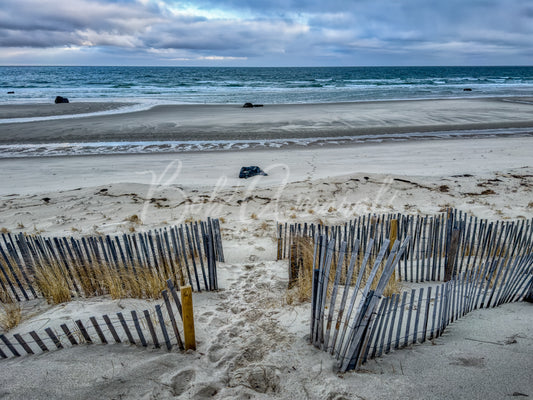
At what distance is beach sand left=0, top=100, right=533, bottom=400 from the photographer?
2832 millimetres

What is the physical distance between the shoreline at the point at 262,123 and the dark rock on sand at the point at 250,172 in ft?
17.3

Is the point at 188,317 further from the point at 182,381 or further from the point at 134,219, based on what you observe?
the point at 134,219

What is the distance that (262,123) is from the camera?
18406 mm

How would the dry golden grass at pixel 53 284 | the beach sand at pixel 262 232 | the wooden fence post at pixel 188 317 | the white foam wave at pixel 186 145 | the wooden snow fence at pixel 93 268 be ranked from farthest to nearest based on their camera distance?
the white foam wave at pixel 186 145 < the wooden snow fence at pixel 93 268 < the dry golden grass at pixel 53 284 < the wooden fence post at pixel 188 317 < the beach sand at pixel 262 232

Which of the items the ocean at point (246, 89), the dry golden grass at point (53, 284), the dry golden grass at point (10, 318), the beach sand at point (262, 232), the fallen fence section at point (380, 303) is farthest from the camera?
the ocean at point (246, 89)

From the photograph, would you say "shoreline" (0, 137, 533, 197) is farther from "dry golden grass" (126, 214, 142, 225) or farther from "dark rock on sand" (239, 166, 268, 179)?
"dry golden grass" (126, 214, 142, 225)

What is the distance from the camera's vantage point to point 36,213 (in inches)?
297

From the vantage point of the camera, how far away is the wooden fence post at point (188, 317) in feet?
9.98

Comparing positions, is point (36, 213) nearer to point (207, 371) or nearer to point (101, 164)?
point (101, 164)

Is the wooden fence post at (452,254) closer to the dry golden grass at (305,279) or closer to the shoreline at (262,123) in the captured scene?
the dry golden grass at (305,279)

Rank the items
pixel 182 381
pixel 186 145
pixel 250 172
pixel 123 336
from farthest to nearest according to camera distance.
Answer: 1. pixel 186 145
2. pixel 250 172
3. pixel 123 336
4. pixel 182 381

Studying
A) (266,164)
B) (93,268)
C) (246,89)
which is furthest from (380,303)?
(246,89)

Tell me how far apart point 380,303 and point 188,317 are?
5.26ft

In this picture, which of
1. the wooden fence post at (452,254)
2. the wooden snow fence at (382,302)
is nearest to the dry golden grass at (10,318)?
the wooden snow fence at (382,302)
